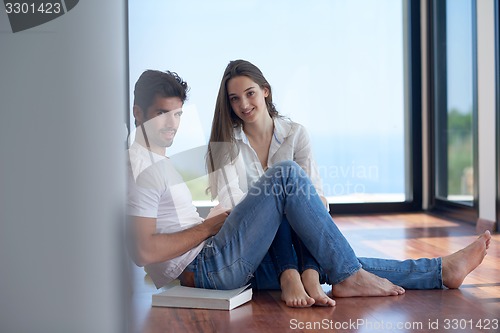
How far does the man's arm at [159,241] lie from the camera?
1.76 m

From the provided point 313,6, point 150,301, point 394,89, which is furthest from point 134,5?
point 150,301

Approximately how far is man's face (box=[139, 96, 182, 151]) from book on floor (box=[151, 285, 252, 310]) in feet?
1.38

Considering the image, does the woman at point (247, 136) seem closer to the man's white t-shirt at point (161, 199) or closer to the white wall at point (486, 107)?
the man's white t-shirt at point (161, 199)

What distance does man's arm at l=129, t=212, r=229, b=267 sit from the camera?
1.76 meters

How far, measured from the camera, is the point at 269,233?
193cm

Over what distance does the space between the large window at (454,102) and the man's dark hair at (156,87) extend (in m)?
2.52

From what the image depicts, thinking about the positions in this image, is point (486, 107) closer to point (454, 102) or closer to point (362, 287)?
point (454, 102)

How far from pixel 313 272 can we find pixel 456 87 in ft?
8.66

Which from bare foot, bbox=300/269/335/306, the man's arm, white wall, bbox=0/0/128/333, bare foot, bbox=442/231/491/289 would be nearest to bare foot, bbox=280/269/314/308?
bare foot, bbox=300/269/335/306

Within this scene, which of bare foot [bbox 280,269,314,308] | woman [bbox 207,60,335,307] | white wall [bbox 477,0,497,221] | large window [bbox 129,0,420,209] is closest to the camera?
bare foot [bbox 280,269,314,308]

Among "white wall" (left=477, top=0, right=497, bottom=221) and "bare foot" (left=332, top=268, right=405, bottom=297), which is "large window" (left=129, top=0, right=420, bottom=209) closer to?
"white wall" (left=477, top=0, right=497, bottom=221)

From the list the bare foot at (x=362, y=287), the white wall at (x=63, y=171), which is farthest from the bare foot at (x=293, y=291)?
the white wall at (x=63, y=171)

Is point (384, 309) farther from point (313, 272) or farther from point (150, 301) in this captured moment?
point (150, 301)

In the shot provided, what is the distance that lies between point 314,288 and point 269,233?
196 millimetres
